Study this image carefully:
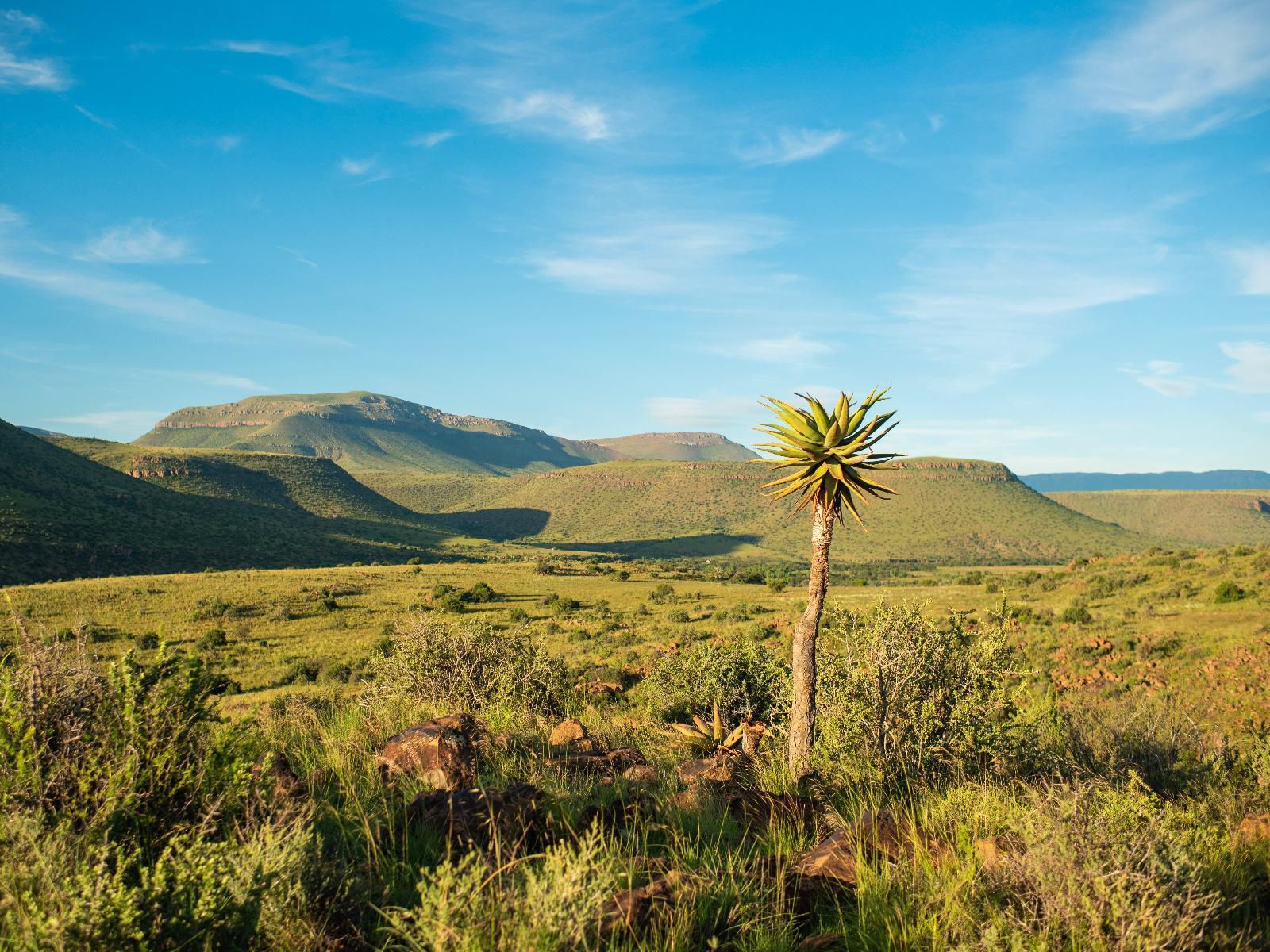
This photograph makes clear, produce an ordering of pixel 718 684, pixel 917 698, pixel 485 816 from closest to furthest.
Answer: pixel 485 816 → pixel 917 698 → pixel 718 684

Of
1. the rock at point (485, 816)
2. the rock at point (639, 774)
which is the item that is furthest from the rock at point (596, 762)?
the rock at point (485, 816)

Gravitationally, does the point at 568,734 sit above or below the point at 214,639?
above

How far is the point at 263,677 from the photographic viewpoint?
28.5 metres

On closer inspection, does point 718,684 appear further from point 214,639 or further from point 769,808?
point 214,639

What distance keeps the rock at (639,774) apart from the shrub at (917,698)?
293cm

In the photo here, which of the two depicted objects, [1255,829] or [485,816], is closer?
[485,816]

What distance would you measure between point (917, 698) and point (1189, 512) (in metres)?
197

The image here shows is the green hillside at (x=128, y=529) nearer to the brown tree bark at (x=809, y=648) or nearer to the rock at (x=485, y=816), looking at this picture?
the brown tree bark at (x=809, y=648)

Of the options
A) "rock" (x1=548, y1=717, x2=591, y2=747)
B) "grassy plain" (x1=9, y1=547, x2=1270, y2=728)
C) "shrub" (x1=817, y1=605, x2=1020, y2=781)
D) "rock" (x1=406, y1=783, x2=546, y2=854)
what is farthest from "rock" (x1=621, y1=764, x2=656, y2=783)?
"grassy plain" (x1=9, y1=547, x2=1270, y2=728)

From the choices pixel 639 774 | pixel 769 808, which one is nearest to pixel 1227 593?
pixel 769 808

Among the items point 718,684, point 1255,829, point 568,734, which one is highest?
point 1255,829

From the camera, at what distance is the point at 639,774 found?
248 inches

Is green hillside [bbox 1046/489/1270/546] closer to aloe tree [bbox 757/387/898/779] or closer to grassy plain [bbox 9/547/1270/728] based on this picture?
grassy plain [bbox 9/547/1270/728]

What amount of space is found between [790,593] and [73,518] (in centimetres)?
6296
